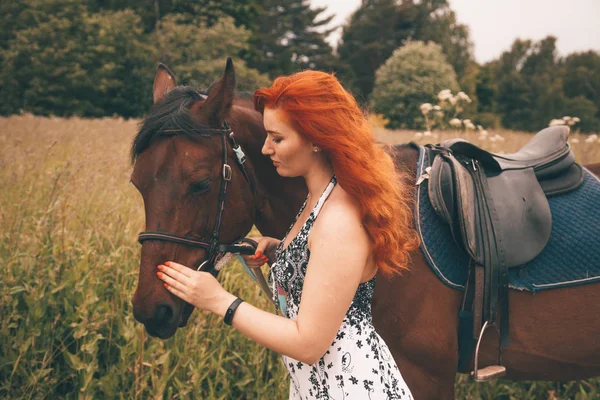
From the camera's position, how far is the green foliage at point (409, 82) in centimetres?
2708

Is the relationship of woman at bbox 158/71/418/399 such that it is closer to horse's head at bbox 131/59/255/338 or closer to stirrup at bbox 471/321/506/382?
horse's head at bbox 131/59/255/338

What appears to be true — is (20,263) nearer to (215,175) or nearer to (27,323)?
(27,323)

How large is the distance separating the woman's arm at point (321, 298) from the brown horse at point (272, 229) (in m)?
0.66

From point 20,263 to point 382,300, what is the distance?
9.04 ft

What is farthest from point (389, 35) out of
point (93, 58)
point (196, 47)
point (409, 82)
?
point (93, 58)

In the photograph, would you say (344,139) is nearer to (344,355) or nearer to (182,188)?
(344,355)

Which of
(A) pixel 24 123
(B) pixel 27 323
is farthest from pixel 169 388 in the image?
(A) pixel 24 123

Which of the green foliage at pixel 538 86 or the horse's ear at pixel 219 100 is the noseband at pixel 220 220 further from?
the green foliage at pixel 538 86

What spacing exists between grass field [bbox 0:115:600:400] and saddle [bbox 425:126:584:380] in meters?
1.46

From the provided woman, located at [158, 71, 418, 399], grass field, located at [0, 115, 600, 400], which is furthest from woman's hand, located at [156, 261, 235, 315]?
grass field, located at [0, 115, 600, 400]

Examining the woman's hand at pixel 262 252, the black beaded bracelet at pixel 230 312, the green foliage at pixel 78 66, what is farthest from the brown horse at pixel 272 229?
the green foliage at pixel 78 66

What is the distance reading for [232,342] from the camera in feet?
10.6

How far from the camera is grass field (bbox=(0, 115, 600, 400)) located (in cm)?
274

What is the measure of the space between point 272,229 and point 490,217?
1106mm
